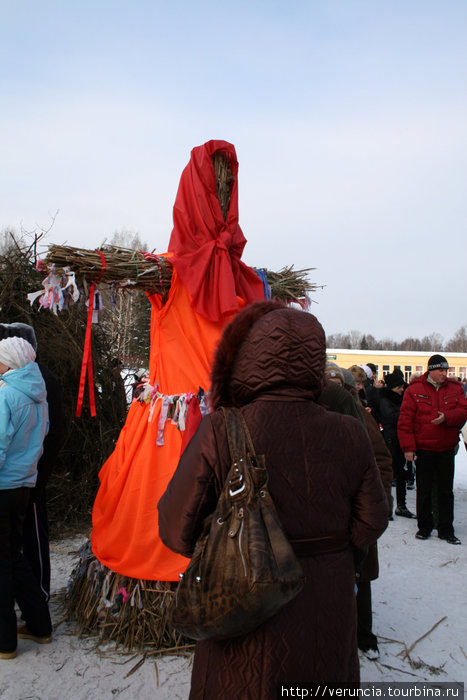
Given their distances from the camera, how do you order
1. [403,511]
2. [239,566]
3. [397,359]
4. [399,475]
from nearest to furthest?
[239,566] < [403,511] < [399,475] < [397,359]

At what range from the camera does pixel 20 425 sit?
290 centimetres

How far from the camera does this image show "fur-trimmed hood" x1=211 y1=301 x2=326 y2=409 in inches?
61.0

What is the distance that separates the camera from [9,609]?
284 cm

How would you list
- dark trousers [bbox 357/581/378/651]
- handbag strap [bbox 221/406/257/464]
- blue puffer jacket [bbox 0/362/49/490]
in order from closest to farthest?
1. handbag strap [bbox 221/406/257/464]
2. blue puffer jacket [bbox 0/362/49/490]
3. dark trousers [bbox 357/581/378/651]

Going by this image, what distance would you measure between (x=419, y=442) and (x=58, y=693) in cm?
414

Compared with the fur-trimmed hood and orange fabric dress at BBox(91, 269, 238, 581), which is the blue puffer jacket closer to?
orange fabric dress at BBox(91, 269, 238, 581)

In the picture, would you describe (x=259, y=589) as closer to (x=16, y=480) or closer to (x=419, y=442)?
(x=16, y=480)

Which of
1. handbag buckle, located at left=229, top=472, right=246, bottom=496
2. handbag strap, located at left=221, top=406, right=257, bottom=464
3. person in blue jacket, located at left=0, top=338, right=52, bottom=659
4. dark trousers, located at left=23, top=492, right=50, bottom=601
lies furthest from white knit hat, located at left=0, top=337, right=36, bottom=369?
handbag buckle, located at left=229, top=472, right=246, bottom=496

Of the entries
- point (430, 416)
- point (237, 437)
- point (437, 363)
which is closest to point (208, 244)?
point (237, 437)

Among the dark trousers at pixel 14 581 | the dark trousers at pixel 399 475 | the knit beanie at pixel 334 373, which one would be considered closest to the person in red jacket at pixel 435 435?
the dark trousers at pixel 399 475

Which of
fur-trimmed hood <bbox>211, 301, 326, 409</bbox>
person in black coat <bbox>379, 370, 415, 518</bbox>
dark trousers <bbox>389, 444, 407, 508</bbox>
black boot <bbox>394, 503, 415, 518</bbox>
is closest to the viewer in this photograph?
fur-trimmed hood <bbox>211, 301, 326, 409</bbox>

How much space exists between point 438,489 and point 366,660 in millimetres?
2740

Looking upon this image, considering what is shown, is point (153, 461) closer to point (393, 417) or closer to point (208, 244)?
point (208, 244)

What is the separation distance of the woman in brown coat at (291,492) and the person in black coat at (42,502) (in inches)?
80.8
